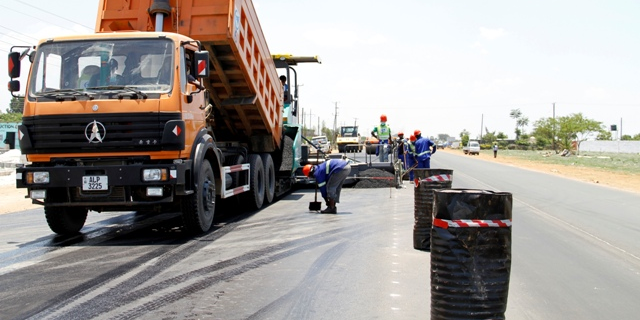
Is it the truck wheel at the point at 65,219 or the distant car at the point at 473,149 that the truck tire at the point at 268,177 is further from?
the distant car at the point at 473,149

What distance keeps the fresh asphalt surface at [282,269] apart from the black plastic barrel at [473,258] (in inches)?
33.3

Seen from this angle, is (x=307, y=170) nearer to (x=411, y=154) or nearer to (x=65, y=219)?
(x=65, y=219)

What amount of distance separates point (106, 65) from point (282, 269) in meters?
3.79

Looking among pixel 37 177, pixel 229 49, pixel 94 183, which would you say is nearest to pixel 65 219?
pixel 37 177

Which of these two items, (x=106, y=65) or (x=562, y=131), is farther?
(x=562, y=131)

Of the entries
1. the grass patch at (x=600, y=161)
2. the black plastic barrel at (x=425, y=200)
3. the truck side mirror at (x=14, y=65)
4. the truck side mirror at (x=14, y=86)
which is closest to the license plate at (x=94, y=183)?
the truck side mirror at (x=14, y=86)

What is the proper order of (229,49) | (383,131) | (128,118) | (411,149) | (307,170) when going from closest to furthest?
(128,118), (229,49), (307,170), (411,149), (383,131)

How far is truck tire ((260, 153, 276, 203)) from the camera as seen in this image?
40.6 ft

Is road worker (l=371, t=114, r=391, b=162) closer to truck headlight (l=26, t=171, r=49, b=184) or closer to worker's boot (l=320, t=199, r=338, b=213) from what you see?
worker's boot (l=320, t=199, r=338, b=213)

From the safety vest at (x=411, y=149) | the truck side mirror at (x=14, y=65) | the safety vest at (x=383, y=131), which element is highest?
the truck side mirror at (x=14, y=65)

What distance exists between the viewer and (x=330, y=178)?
11.0 meters

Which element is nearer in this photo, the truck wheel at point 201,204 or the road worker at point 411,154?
the truck wheel at point 201,204

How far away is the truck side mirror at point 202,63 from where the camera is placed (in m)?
7.93

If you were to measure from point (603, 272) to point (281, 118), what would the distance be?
26.8 ft
